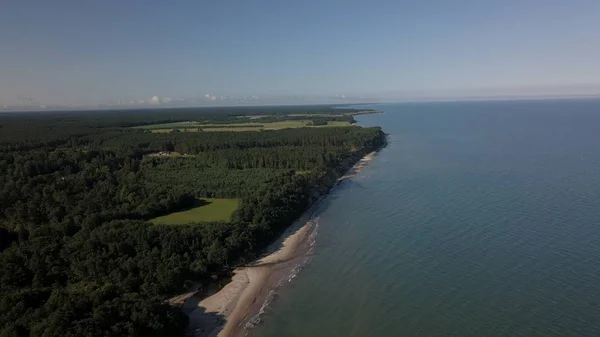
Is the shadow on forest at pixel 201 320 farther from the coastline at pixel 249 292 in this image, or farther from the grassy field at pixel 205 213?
the grassy field at pixel 205 213

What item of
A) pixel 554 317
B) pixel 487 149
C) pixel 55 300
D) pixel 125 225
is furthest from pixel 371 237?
pixel 487 149

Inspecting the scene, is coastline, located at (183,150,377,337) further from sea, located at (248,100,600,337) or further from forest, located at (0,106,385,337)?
forest, located at (0,106,385,337)

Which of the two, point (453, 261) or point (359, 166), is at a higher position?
point (359, 166)

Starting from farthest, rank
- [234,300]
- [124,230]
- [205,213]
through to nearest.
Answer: [205,213] < [124,230] < [234,300]

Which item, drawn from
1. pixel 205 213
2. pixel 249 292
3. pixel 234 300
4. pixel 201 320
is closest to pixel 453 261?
pixel 249 292

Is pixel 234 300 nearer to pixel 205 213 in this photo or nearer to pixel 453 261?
pixel 205 213

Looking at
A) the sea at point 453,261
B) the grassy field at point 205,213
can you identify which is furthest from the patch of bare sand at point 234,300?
the grassy field at point 205,213
